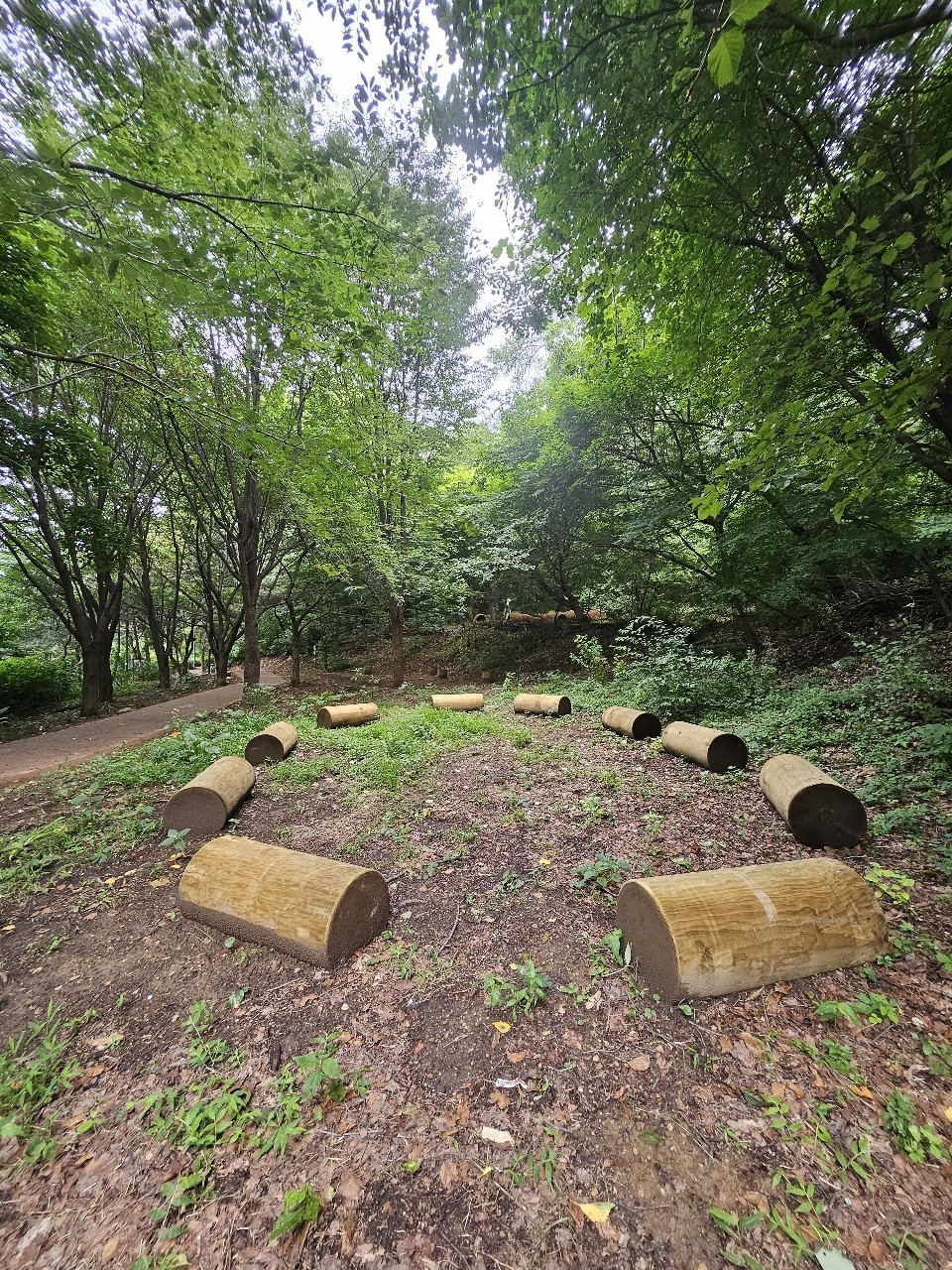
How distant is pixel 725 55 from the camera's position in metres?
1.62

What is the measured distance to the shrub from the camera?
11422 millimetres

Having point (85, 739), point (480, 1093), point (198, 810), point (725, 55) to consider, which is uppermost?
point (725, 55)

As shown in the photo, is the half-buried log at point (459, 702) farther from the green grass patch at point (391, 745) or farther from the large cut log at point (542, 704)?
the large cut log at point (542, 704)

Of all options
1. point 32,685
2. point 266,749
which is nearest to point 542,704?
point 266,749

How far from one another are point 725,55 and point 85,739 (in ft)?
37.3

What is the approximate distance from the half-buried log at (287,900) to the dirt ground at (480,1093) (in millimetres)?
126

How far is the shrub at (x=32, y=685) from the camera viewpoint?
11422 millimetres

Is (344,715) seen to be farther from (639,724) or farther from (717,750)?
(717,750)

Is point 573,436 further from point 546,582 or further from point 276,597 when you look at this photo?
point 276,597

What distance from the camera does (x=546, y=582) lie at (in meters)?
12.3

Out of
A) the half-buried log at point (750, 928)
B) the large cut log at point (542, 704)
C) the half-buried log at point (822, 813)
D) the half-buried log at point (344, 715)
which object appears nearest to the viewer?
the half-buried log at point (750, 928)

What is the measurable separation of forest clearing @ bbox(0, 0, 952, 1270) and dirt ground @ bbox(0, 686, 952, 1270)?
2 cm

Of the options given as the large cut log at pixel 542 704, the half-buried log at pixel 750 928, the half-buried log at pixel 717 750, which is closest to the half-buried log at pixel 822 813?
the half-buried log at pixel 750 928

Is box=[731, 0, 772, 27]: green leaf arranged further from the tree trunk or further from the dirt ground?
the tree trunk
